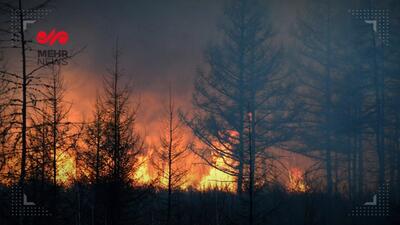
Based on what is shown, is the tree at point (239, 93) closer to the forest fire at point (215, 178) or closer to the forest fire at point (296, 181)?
the forest fire at point (215, 178)

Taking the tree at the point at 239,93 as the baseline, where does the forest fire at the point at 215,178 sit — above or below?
below

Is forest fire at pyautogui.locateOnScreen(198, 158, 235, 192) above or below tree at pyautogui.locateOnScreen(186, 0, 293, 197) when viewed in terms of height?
below

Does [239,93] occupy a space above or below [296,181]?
above

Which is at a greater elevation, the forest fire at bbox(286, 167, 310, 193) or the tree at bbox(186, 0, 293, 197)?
the tree at bbox(186, 0, 293, 197)

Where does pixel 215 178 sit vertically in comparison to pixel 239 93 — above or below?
below

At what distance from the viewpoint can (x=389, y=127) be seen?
815 inches

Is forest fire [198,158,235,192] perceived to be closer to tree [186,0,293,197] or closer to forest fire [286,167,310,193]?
tree [186,0,293,197]

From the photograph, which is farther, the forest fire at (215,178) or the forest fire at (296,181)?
the forest fire at (215,178)

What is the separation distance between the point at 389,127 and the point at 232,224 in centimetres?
1279

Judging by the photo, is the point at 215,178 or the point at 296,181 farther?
the point at 215,178

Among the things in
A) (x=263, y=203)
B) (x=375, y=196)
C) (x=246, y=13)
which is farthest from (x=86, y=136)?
(x=375, y=196)

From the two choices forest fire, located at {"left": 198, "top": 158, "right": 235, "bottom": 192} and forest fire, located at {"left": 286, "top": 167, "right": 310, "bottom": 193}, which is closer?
forest fire, located at {"left": 286, "top": 167, "right": 310, "bottom": 193}

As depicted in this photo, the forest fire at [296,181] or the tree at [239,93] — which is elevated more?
the tree at [239,93]

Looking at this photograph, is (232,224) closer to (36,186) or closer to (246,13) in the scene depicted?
(36,186)
